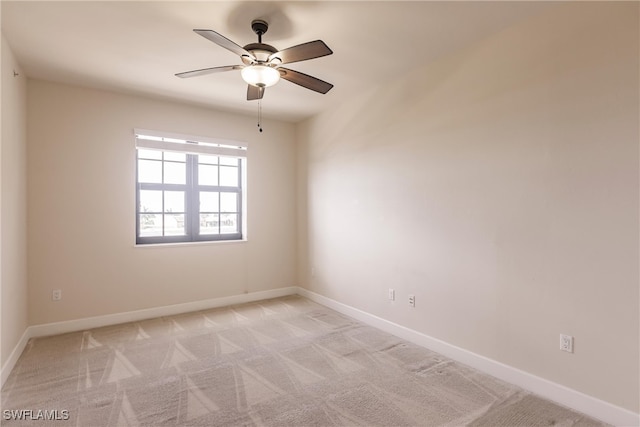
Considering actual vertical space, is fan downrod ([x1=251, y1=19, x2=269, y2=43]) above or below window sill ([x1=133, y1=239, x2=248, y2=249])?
above

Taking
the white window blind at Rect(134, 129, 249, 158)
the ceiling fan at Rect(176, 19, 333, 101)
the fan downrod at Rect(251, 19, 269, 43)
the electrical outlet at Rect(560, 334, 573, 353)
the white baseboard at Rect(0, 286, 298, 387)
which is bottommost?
the white baseboard at Rect(0, 286, 298, 387)

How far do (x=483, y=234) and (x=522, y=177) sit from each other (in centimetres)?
52

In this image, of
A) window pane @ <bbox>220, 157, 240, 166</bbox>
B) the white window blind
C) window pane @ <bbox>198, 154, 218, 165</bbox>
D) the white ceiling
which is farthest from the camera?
window pane @ <bbox>220, 157, 240, 166</bbox>

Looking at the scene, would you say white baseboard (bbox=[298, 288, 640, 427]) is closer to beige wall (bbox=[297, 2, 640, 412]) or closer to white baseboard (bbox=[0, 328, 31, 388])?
beige wall (bbox=[297, 2, 640, 412])

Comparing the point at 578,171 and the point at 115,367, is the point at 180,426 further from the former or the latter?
the point at 578,171

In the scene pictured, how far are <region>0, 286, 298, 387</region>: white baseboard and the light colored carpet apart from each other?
0.34 ft

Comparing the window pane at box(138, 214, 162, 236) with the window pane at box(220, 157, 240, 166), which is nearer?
the window pane at box(138, 214, 162, 236)

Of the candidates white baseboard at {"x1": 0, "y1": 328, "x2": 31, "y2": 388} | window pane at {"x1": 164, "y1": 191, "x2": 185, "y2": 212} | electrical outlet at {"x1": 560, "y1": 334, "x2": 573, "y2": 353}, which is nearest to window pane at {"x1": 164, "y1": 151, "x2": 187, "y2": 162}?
window pane at {"x1": 164, "y1": 191, "x2": 185, "y2": 212}

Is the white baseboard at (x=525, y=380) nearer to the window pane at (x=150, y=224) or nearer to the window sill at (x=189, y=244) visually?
the window sill at (x=189, y=244)

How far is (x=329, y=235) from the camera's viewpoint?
14.7 ft

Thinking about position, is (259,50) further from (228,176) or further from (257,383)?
(228,176)

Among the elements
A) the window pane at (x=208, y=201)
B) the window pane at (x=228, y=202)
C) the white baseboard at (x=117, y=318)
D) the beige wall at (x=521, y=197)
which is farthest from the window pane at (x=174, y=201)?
the beige wall at (x=521, y=197)

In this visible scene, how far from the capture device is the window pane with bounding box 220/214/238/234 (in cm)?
466

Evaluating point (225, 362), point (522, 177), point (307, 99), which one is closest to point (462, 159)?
point (522, 177)
